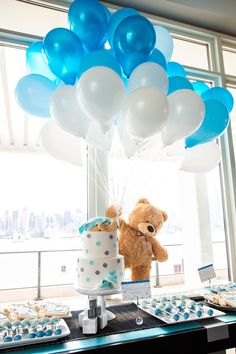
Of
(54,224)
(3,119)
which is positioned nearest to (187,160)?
(54,224)

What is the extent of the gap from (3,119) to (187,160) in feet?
7.83

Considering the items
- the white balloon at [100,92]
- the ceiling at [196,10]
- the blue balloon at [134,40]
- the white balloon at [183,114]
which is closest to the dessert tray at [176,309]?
the white balloon at [183,114]

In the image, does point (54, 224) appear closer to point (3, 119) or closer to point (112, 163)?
point (112, 163)

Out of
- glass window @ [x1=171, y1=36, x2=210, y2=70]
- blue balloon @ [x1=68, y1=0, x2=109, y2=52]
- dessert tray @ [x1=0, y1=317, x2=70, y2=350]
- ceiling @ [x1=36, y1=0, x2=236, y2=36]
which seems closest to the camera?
dessert tray @ [x1=0, y1=317, x2=70, y2=350]

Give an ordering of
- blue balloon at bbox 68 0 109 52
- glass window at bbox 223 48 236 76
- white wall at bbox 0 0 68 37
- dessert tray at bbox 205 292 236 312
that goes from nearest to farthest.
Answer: blue balloon at bbox 68 0 109 52
dessert tray at bbox 205 292 236 312
white wall at bbox 0 0 68 37
glass window at bbox 223 48 236 76

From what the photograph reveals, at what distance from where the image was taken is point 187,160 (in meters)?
1.49

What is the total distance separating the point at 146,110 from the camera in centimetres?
103

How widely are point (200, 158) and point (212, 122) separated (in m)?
0.21

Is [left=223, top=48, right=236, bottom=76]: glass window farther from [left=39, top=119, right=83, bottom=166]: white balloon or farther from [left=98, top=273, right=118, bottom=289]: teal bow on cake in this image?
[left=98, top=273, right=118, bottom=289]: teal bow on cake

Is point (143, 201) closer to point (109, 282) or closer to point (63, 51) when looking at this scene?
point (109, 282)

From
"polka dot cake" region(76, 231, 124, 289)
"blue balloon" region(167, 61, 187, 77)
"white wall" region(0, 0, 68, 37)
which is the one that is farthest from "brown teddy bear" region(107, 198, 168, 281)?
"white wall" region(0, 0, 68, 37)

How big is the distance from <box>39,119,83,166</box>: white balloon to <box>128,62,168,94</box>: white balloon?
383 mm

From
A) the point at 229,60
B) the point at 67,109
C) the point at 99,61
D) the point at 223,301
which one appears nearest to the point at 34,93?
the point at 67,109

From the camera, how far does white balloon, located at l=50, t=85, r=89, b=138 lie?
1.12 metres
